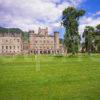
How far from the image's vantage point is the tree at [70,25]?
249 feet

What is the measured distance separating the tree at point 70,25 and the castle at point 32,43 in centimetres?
7809

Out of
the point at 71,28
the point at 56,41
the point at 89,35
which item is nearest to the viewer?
the point at 71,28

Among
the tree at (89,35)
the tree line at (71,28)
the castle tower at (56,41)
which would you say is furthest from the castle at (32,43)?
the tree line at (71,28)

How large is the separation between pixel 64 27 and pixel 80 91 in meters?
67.2

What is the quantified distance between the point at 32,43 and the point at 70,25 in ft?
289

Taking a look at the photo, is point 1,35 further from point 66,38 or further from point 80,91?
point 80,91

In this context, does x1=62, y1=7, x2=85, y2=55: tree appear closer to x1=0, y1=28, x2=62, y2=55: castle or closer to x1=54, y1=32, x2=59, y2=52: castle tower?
x1=0, y1=28, x2=62, y2=55: castle

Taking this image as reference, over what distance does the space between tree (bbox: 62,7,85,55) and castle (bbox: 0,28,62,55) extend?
256 feet

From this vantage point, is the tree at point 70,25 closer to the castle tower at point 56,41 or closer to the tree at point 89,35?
the tree at point 89,35

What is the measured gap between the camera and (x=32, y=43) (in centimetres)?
16362

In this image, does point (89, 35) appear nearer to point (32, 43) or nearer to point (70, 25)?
point (70, 25)

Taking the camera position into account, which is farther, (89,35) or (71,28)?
(89,35)

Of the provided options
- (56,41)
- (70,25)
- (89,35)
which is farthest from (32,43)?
(70,25)

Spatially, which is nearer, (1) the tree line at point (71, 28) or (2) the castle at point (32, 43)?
(1) the tree line at point (71, 28)
